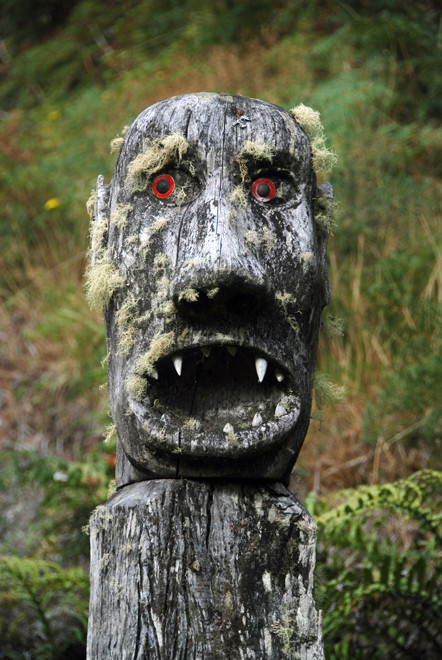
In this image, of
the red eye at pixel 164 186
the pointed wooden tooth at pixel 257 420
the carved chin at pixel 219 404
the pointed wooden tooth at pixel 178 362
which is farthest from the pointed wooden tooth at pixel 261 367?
the red eye at pixel 164 186

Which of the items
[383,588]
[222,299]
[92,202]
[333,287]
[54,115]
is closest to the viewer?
[222,299]

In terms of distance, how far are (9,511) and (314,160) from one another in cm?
348

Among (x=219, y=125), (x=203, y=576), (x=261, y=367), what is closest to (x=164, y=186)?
(x=219, y=125)

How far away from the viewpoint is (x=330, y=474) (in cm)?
465

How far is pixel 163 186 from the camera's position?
7.77ft

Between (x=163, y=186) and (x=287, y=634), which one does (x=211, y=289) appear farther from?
(x=287, y=634)

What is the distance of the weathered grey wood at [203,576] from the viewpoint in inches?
81.6

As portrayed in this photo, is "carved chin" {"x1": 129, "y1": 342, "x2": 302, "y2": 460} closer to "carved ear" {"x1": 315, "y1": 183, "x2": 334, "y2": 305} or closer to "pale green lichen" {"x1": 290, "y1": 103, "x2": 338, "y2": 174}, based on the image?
"carved ear" {"x1": 315, "y1": 183, "x2": 334, "y2": 305}

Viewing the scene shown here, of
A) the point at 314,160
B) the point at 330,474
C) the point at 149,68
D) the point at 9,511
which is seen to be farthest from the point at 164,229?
the point at 149,68

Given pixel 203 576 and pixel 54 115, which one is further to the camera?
pixel 54 115

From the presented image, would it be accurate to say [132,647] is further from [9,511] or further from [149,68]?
[149,68]

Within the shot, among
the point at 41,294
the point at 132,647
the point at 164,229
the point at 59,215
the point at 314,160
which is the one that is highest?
the point at 59,215

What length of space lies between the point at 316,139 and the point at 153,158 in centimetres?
56

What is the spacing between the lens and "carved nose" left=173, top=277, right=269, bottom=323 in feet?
6.97
